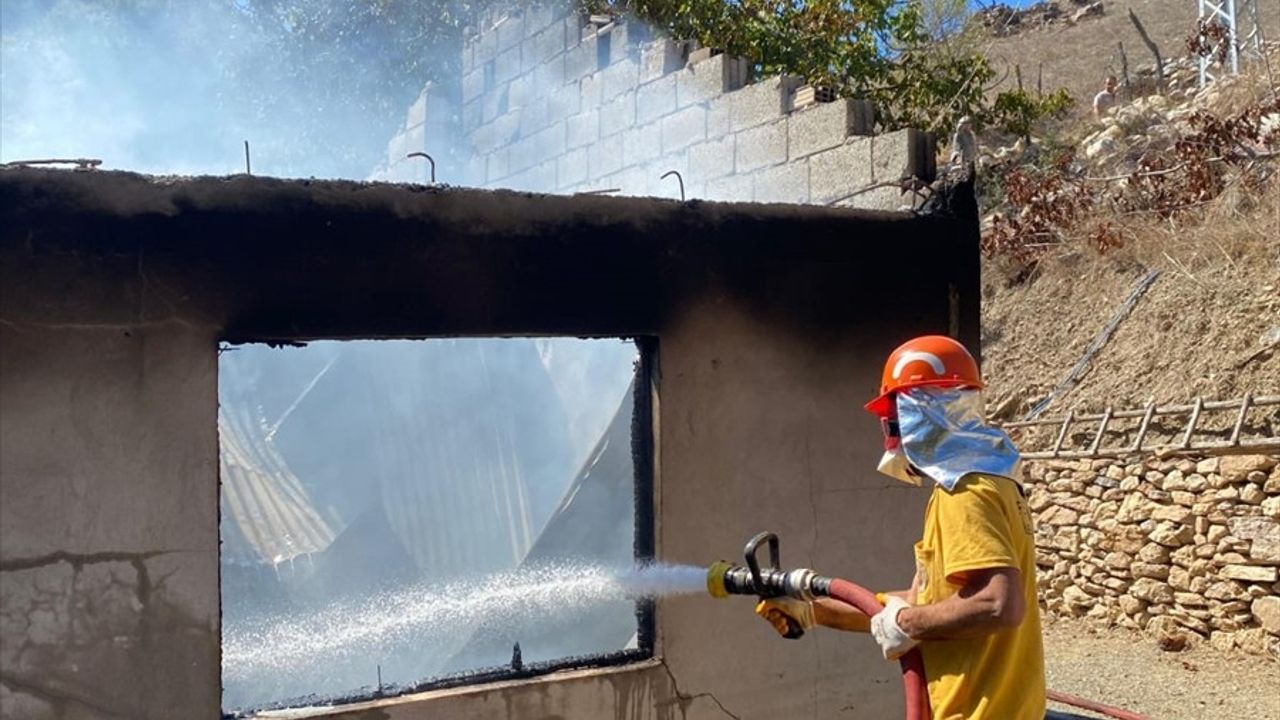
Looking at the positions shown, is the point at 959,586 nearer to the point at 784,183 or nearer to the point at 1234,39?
the point at 784,183

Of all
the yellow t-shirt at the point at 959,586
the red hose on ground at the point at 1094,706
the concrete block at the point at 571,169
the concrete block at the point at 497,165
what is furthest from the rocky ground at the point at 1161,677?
the yellow t-shirt at the point at 959,586

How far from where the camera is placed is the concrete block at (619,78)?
25.8ft

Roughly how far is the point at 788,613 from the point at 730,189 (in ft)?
12.5

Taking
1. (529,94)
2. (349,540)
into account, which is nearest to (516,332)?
(349,540)

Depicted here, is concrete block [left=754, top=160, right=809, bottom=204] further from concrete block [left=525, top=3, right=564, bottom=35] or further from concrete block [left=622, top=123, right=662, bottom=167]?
concrete block [left=525, top=3, right=564, bottom=35]

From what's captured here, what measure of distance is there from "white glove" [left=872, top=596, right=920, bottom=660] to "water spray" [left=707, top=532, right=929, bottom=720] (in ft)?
0.25

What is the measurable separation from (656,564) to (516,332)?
1073 millimetres

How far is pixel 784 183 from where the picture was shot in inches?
255

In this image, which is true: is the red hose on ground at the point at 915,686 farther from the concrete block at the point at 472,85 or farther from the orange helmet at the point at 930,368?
the concrete block at the point at 472,85

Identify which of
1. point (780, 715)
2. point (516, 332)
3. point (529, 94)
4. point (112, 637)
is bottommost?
point (780, 715)

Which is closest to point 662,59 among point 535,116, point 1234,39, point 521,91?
point 535,116

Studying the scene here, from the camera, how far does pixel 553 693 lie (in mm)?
4418

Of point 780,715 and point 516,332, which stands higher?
point 516,332

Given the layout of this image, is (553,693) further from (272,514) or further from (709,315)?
(272,514)
